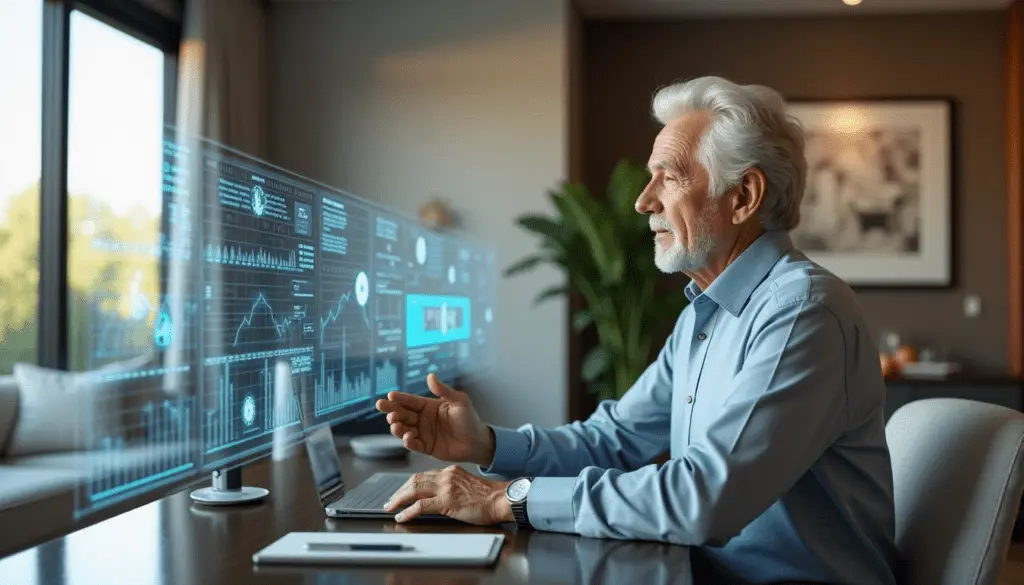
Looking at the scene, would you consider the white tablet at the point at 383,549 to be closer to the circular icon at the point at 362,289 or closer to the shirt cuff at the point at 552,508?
the shirt cuff at the point at 552,508

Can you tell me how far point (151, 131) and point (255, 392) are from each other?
377 centimetres

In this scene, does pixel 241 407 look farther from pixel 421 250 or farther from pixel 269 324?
pixel 421 250

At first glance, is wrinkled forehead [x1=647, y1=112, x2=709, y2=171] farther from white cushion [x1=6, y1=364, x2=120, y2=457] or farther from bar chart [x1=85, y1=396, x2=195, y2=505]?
white cushion [x1=6, y1=364, x2=120, y2=457]

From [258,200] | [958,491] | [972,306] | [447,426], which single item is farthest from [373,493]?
[972,306]

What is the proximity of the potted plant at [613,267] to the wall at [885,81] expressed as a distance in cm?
113

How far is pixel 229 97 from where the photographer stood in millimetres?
5074

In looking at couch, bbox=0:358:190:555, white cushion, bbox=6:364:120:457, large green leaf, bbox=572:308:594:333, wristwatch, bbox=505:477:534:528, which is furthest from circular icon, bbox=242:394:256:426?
large green leaf, bbox=572:308:594:333

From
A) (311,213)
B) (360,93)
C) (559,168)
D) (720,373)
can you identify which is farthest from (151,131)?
(720,373)

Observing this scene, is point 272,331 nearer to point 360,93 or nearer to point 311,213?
point 311,213

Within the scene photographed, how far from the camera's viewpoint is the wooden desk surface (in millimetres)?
1070

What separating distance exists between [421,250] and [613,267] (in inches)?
95.3

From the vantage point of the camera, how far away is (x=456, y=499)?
1363mm

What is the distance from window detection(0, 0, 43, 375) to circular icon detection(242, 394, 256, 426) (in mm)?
3160

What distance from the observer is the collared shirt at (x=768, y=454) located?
1249 millimetres
